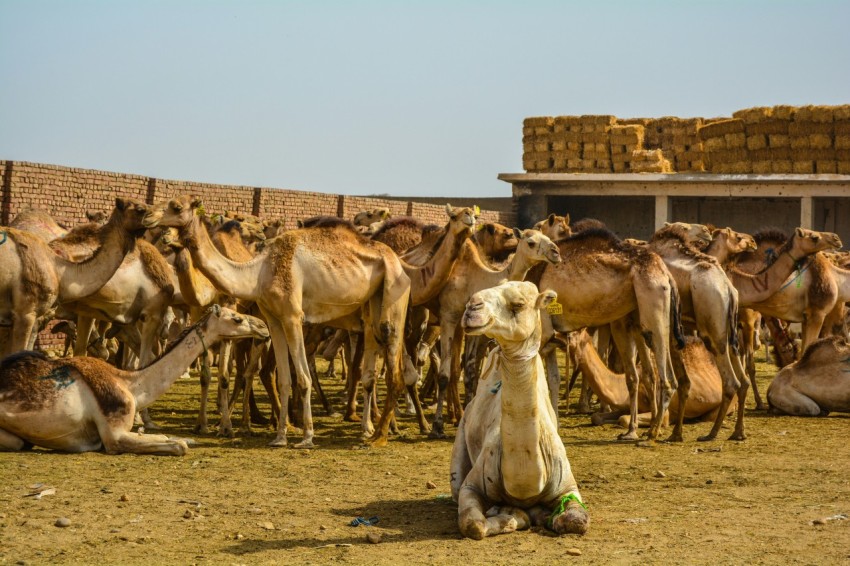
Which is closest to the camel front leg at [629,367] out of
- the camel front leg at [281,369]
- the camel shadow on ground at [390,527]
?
the camel front leg at [281,369]

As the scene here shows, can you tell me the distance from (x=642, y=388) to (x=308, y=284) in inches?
181

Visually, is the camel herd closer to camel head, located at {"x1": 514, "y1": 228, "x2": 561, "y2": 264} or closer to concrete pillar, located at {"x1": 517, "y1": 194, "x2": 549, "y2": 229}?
camel head, located at {"x1": 514, "y1": 228, "x2": 561, "y2": 264}

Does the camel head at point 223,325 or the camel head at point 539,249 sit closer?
the camel head at point 223,325

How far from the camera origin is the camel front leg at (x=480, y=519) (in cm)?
773

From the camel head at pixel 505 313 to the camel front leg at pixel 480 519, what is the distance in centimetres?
125

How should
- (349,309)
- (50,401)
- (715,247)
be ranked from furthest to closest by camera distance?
(715,247) < (349,309) < (50,401)

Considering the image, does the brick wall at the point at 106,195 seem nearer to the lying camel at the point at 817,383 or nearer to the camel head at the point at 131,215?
the camel head at the point at 131,215

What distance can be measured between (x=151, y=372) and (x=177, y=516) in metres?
2.94

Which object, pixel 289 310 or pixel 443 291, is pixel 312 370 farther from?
pixel 289 310

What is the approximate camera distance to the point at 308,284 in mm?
12547

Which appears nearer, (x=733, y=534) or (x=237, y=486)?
(x=733, y=534)

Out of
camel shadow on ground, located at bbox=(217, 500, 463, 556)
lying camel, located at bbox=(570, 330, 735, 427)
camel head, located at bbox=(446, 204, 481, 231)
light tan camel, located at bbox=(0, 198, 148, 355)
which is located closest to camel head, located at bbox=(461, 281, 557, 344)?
camel shadow on ground, located at bbox=(217, 500, 463, 556)


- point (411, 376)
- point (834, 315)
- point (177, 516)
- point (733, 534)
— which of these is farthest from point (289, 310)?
point (834, 315)

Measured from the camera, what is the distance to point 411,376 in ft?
46.3
